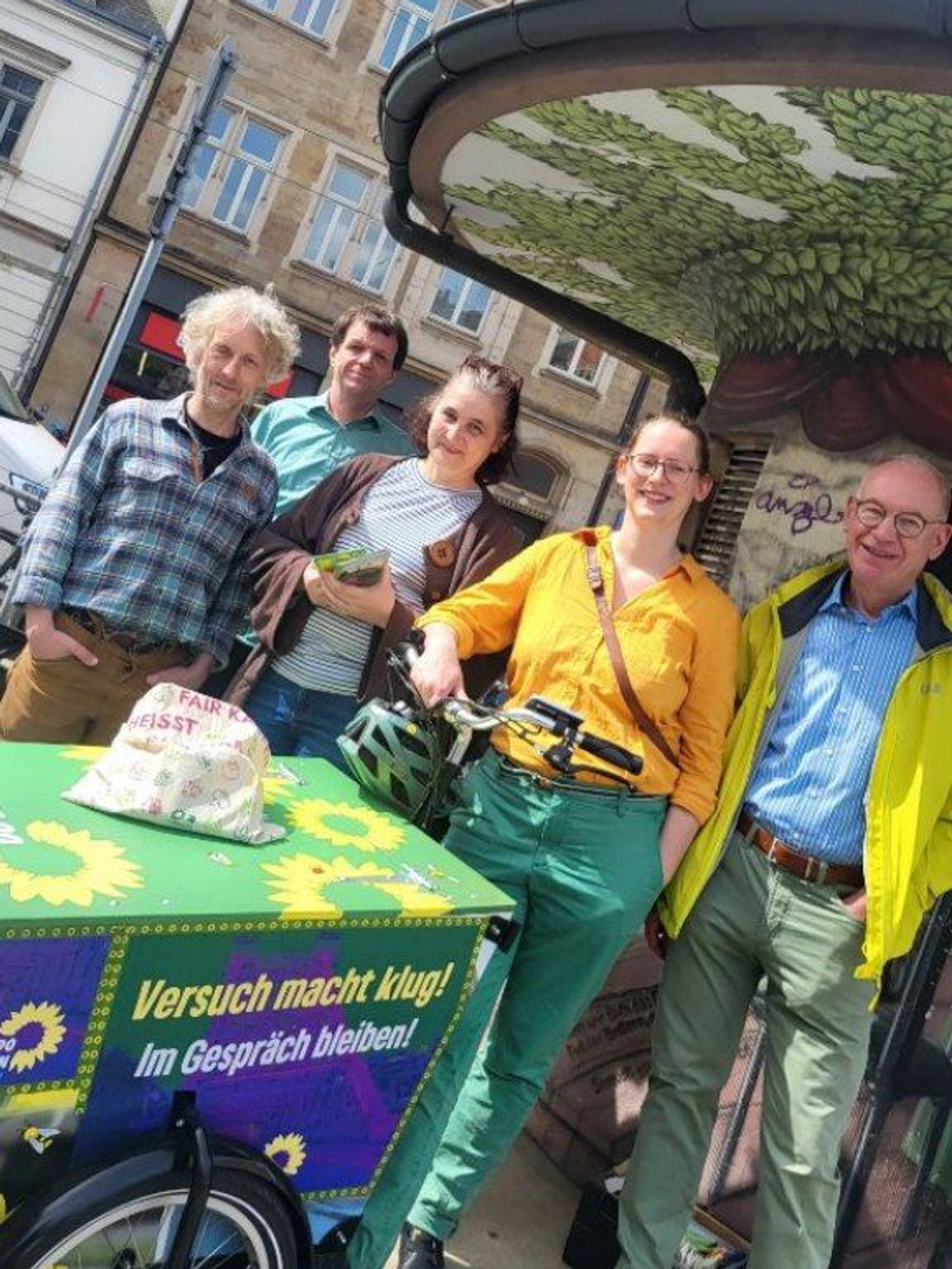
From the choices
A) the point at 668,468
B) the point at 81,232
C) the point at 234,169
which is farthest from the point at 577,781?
the point at 234,169

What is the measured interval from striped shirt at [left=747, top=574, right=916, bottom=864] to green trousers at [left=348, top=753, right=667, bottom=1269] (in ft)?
1.10

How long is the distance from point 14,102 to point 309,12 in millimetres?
5100

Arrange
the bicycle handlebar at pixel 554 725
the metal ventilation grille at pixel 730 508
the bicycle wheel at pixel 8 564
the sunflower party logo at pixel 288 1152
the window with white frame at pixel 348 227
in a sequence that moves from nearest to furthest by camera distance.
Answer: the sunflower party logo at pixel 288 1152
the bicycle handlebar at pixel 554 725
the metal ventilation grille at pixel 730 508
the bicycle wheel at pixel 8 564
the window with white frame at pixel 348 227

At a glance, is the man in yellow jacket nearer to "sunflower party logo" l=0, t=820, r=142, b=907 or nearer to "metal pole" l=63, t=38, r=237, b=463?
"sunflower party logo" l=0, t=820, r=142, b=907

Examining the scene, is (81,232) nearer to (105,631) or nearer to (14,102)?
(14,102)

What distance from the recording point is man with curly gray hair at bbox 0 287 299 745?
3107mm

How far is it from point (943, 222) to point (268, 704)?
2.29 m

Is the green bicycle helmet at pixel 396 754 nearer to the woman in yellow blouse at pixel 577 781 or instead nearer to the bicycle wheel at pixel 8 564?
the woman in yellow blouse at pixel 577 781

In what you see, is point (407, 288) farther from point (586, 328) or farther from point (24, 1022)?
point (24, 1022)

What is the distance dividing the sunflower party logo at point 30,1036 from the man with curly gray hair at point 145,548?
60.6 inches

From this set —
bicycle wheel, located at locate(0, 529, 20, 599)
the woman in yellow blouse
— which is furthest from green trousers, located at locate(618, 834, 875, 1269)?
bicycle wheel, located at locate(0, 529, 20, 599)

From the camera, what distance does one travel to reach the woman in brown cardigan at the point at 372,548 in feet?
10.1

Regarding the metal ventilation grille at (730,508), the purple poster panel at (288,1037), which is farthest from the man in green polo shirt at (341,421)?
the purple poster panel at (288,1037)

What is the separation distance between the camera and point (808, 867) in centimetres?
277
